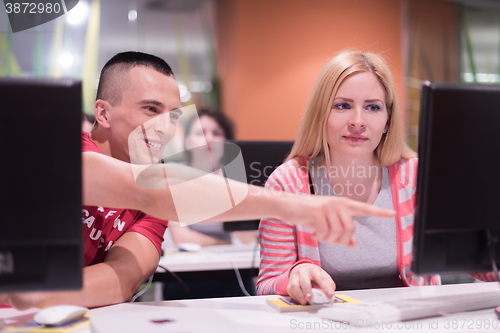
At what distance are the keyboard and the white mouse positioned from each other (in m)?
0.02

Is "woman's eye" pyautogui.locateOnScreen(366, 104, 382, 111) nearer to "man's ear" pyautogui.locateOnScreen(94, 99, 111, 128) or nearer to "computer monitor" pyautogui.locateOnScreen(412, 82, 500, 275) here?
"computer monitor" pyautogui.locateOnScreen(412, 82, 500, 275)

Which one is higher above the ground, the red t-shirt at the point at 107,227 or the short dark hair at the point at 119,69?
the short dark hair at the point at 119,69

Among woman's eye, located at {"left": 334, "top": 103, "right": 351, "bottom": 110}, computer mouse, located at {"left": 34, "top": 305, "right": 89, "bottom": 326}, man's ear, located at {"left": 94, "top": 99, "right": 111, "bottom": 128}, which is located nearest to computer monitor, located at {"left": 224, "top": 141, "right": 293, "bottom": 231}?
woman's eye, located at {"left": 334, "top": 103, "right": 351, "bottom": 110}

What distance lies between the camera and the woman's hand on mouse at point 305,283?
40.4 inches

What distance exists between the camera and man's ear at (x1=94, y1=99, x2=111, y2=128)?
4.75 ft

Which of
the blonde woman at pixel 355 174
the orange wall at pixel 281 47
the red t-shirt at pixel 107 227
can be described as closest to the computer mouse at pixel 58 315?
the red t-shirt at pixel 107 227

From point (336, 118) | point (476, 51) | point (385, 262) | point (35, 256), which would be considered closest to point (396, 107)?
point (336, 118)

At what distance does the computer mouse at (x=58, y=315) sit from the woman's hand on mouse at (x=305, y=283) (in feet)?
1.50

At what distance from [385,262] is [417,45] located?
3.66 m

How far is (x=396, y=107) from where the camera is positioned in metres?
1.56

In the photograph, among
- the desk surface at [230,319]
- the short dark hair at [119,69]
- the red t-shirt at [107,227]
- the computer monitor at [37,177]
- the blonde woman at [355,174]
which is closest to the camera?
the computer monitor at [37,177]

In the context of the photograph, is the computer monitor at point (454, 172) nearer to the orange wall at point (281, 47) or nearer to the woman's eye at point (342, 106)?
the woman's eye at point (342, 106)

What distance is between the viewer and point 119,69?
4.90ft

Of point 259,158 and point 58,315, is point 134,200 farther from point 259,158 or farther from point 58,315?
point 259,158
